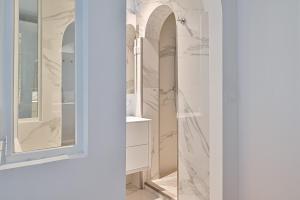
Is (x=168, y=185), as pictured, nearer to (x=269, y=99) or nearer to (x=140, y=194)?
(x=140, y=194)

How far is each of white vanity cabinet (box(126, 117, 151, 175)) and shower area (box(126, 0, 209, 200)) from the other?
19 centimetres

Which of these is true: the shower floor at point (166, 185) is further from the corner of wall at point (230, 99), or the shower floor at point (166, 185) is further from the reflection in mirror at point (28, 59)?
the reflection in mirror at point (28, 59)

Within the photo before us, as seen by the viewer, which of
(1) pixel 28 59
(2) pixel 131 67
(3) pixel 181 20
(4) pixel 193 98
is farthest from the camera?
(2) pixel 131 67

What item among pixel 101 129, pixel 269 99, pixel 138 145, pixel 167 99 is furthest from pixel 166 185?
pixel 101 129

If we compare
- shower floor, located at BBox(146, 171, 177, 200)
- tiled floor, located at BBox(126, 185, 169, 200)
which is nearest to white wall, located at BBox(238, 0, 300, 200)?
shower floor, located at BBox(146, 171, 177, 200)

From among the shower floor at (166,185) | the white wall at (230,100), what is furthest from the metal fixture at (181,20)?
the shower floor at (166,185)

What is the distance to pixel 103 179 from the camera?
1.24 metres

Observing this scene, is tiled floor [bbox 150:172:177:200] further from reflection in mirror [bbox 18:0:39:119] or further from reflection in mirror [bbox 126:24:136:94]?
reflection in mirror [bbox 18:0:39:119]

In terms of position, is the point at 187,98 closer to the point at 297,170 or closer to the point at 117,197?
the point at 297,170

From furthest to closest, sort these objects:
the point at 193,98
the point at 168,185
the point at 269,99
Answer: the point at 168,185
the point at 193,98
the point at 269,99

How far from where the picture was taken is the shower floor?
283 centimetres

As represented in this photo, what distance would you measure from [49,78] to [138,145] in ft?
5.92

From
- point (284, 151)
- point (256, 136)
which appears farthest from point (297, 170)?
point (256, 136)

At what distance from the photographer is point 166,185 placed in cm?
308
